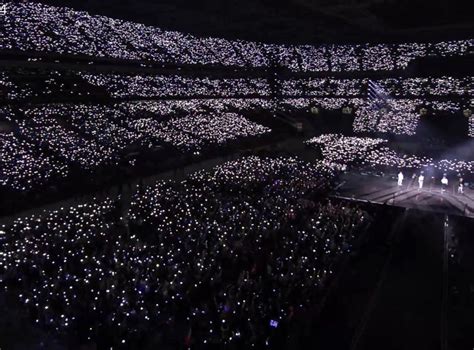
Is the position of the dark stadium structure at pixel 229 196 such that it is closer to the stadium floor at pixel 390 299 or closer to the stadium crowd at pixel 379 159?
the stadium floor at pixel 390 299

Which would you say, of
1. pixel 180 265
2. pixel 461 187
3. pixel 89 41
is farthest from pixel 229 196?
pixel 89 41

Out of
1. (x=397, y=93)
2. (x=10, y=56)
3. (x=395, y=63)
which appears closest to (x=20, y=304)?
(x=10, y=56)

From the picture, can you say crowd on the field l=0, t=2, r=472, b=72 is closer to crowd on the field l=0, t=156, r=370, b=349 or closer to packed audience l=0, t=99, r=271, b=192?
packed audience l=0, t=99, r=271, b=192

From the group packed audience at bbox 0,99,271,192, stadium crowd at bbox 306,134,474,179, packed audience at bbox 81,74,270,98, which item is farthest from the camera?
packed audience at bbox 81,74,270,98

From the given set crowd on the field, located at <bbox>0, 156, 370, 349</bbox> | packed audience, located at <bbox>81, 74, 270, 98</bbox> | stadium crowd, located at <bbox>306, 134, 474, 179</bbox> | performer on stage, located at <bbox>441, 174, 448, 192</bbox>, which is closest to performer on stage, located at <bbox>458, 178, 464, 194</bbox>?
performer on stage, located at <bbox>441, 174, 448, 192</bbox>

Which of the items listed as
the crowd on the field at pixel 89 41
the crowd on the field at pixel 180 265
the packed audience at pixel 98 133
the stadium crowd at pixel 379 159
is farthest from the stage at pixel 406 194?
the crowd on the field at pixel 89 41

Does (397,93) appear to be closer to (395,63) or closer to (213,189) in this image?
(395,63)
